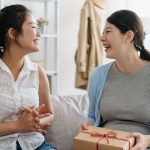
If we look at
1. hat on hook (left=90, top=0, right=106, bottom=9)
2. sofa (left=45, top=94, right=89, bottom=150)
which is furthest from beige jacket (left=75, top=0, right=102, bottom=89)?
sofa (left=45, top=94, right=89, bottom=150)

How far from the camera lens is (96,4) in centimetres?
313

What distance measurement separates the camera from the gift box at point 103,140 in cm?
132

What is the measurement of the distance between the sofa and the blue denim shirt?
99 millimetres

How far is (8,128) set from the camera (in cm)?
153

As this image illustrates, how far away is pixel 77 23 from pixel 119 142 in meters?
2.52

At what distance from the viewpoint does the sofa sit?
177cm

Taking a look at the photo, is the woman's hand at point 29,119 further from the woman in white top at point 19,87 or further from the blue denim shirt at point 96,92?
the blue denim shirt at point 96,92

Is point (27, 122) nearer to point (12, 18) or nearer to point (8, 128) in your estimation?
point (8, 128)

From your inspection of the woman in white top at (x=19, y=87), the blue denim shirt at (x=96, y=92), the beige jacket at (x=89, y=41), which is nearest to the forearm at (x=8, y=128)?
the woman in white top at (x=19, y=87)

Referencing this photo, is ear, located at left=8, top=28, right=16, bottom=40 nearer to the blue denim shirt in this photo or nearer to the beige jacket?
the blue denim shirt

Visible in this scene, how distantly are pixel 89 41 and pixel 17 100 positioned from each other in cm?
170

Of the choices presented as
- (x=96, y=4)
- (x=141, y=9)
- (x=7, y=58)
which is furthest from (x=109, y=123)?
(x=141, y=9)

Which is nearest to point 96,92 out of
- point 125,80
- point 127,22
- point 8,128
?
point 125,80

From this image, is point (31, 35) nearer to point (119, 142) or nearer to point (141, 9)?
point (119, 142)
